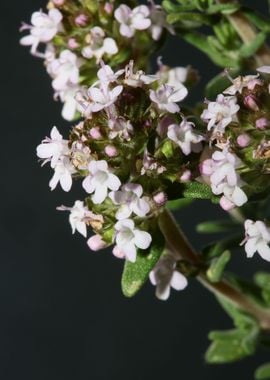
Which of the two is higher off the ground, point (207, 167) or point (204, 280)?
point (207, 167)

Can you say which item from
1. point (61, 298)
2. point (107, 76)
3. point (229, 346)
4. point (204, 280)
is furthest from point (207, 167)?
point (61, 298)

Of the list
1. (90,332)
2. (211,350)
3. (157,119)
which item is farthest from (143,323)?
(157,119)

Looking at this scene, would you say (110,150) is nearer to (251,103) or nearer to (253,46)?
(251,103)

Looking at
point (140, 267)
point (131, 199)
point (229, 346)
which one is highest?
point (131, 199)

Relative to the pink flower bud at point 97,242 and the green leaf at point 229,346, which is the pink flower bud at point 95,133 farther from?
the green leaf at point 229,346

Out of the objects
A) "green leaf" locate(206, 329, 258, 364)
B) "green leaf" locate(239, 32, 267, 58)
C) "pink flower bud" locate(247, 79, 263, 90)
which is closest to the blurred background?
"green leaf" locate(206, 329, 258, 364)

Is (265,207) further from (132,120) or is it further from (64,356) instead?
(64,356)

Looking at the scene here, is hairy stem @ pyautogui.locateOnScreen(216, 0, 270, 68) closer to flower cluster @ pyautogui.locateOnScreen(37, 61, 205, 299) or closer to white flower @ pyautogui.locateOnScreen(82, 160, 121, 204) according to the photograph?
flower cluster @ pyautogui.locateOnScreen(37, 61, 205, 299)
